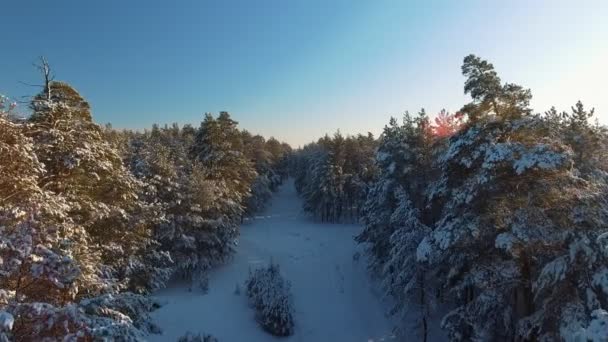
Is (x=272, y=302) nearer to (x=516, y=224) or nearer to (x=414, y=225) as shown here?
(x=414, y=225)

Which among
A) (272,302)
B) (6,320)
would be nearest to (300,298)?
(272,302)

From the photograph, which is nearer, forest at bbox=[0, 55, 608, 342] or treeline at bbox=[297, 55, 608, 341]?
forest at bbox=[0, 55, 608, 342]

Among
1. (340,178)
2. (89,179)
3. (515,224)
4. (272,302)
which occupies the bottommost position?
(272,302)

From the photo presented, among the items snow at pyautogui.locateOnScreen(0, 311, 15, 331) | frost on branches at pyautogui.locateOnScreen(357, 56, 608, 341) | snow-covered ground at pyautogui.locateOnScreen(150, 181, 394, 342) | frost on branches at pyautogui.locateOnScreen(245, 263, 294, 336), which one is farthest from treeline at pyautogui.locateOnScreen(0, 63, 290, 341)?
frost on branches at pyautogui.locateOnScreen(357, 56, 608, 341)

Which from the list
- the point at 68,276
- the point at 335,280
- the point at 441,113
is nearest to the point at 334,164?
the point at 335,280

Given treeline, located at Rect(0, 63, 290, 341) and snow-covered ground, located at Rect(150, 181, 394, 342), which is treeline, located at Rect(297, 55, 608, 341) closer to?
snow-covered ground, located at Rect(150, 181, 394, 342)
